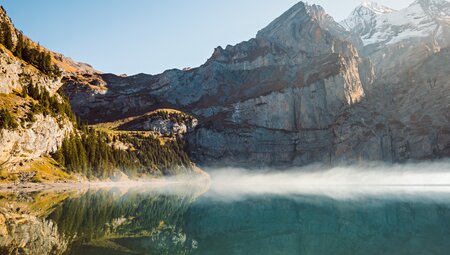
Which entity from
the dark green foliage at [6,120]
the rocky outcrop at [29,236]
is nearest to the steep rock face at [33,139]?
the dark green foliage at [6,120]

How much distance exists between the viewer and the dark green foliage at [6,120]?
89.8 m

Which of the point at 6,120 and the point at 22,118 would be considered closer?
the point at 6,120

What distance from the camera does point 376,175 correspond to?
650 feet

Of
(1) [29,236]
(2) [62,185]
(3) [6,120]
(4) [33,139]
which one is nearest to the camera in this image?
(1) [29,236]

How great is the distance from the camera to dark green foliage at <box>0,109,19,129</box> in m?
89.8

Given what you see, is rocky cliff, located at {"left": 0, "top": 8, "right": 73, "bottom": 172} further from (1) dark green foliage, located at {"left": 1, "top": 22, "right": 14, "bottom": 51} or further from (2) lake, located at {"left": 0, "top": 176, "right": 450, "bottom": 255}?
(2) lake, located at {"left": 0, "top": 176, "right": 450, "bottom": 255}

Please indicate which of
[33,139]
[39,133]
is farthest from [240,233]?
[39,133]

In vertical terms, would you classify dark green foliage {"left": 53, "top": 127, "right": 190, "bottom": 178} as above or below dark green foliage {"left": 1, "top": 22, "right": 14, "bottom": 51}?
below

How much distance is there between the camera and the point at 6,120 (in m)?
90.9

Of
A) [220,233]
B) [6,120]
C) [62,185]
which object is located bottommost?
[220,233]

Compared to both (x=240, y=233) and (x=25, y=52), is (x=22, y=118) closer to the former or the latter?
(x=25, y=52)

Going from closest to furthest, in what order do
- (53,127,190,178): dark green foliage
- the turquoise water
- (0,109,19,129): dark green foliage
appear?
1. the turquoise water
2. (0,109,19,129): dark green foliage
3. (53,127,190,178): dark green foliage

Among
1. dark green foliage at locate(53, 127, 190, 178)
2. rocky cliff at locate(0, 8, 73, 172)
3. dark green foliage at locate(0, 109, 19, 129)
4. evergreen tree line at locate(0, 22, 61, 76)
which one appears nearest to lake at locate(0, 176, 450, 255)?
dark green foliage at locate(0, 109, 19, 129)

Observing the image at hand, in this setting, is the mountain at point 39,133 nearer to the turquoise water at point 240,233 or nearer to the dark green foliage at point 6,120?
the dark green foliage at point 6,120
